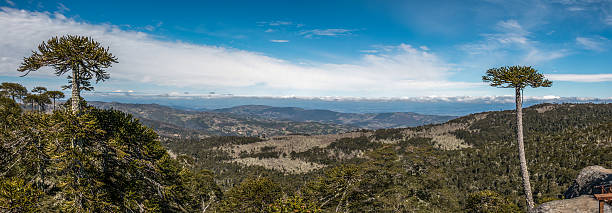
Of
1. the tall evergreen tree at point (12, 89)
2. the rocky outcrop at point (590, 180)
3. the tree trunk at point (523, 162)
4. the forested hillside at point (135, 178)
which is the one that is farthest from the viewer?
the tall evergreen tree at point (12, 89)

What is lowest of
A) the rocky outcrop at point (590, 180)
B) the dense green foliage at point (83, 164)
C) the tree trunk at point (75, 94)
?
the rocky outcrop at point (590, 180)

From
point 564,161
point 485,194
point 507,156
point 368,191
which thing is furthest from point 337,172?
point 507,156

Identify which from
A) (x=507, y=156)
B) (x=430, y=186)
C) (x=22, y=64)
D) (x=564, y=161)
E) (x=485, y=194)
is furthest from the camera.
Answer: (x=507, y=156)

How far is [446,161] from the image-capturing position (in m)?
131

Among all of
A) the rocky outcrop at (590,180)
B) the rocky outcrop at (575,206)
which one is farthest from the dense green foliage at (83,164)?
the rocky outcrop at (590,180)

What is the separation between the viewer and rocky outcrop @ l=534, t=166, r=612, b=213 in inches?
497

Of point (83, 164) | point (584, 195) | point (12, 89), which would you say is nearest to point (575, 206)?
point (584, 195)

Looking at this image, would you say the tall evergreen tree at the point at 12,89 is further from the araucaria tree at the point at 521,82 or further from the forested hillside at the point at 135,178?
the araucaria tree at the point at 521,82

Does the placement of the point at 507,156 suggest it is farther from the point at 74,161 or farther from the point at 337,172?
the point at 74,161

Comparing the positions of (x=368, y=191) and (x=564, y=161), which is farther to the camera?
(x=564, y=161)

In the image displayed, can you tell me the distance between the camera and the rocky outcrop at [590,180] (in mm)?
18516

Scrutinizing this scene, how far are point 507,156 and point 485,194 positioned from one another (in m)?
90.7

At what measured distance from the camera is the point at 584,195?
14008mm

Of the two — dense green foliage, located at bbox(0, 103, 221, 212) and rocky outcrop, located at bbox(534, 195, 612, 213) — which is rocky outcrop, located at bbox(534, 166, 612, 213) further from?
dense green foliage, located at bbox(0, 103, 221, 212)
